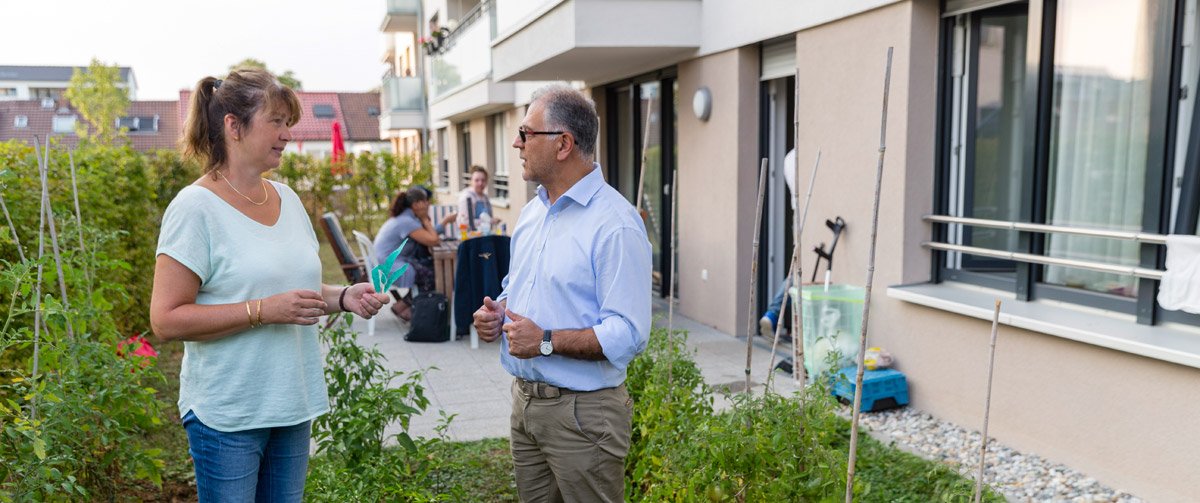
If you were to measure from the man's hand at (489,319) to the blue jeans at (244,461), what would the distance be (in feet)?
2.00

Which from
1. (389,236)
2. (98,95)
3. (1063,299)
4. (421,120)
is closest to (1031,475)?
(1063,299)

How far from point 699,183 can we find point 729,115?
3.08 feet

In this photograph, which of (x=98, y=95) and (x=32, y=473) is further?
(x=98, y=95)

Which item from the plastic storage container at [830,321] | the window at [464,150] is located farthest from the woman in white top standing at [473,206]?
the window at [464,150]

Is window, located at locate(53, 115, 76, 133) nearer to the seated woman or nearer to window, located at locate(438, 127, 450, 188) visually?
window, located at locate(438, 127, 450, 188)

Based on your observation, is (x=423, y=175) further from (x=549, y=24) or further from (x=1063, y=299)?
(x=1063, y=299)

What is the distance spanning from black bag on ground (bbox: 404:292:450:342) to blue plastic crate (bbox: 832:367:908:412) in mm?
3990

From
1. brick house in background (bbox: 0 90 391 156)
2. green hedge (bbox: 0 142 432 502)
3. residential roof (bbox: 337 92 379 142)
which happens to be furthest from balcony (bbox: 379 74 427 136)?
residential roof (bbox: 337 92 379 142)

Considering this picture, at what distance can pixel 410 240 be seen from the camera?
27.7ft

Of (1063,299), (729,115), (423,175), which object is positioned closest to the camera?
(1063,299)

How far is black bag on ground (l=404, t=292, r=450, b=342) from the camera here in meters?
7.87

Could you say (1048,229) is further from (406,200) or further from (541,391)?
(406,200)

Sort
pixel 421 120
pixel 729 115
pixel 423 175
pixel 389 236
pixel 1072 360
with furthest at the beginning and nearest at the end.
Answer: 1. pixel 421 120
2. pixel 423 175
3. pixel 389 236
4. pixel 729 115
5. pixel 1072 360

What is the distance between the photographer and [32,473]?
2.46 m
